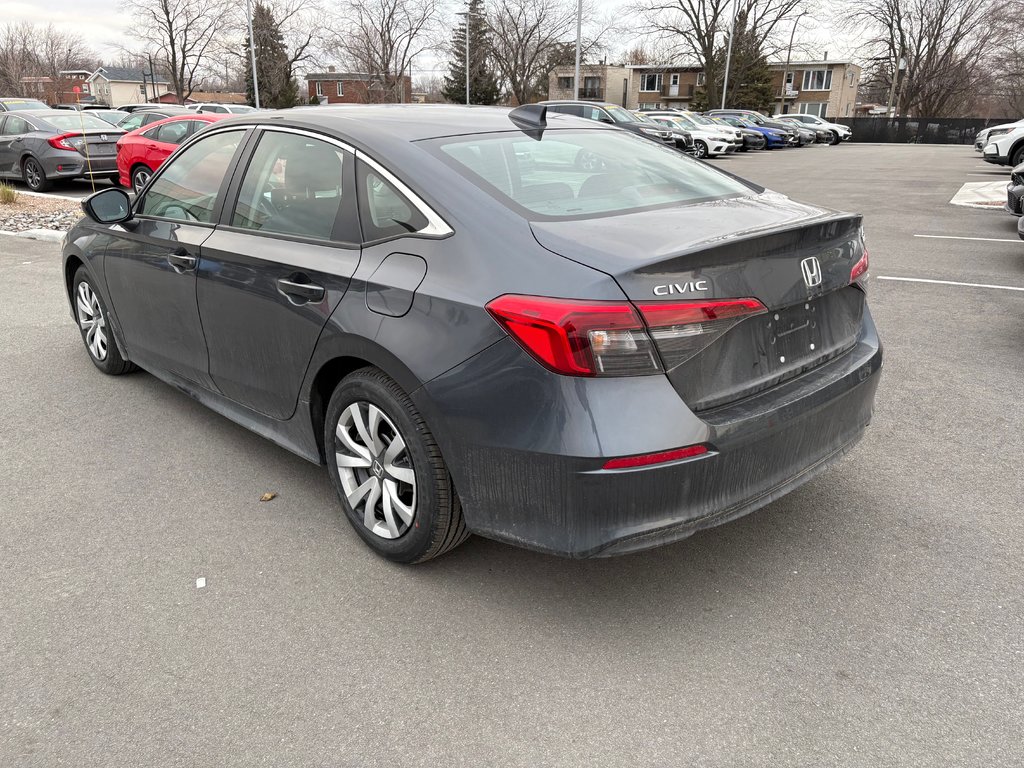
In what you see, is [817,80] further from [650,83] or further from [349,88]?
[349,88]

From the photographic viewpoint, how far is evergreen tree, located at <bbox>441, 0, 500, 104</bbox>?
66438 millimetres

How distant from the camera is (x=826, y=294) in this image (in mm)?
2887

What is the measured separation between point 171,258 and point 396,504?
73.6 inches

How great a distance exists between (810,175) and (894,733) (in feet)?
70.5

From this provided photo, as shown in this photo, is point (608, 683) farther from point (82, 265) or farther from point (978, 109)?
point (978, 109)

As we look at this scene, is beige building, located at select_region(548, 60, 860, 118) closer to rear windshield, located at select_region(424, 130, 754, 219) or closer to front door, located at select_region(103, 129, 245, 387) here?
front door, located at select_region(103, 129, 245, 387)

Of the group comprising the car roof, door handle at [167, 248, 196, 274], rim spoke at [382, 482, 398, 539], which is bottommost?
rim spoke at [382, 482, 398, 539]

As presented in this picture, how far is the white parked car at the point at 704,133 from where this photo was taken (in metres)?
28.5

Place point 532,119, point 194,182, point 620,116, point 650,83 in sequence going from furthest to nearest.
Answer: point 650,83 → point 620,116 → point 194,182 → point 532,119

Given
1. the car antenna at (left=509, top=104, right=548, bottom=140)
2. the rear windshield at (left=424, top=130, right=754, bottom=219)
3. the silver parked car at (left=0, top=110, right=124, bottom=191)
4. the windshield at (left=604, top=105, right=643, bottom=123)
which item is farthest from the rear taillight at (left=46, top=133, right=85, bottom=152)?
the rear windshield at (left=424, top=130, right=754, bottom=219)

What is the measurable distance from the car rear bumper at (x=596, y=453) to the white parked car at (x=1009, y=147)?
20239 millimetres

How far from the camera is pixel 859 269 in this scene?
3131mm

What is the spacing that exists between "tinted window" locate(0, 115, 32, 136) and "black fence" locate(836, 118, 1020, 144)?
168 ft

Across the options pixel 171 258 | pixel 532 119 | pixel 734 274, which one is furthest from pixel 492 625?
pixel 171 258
